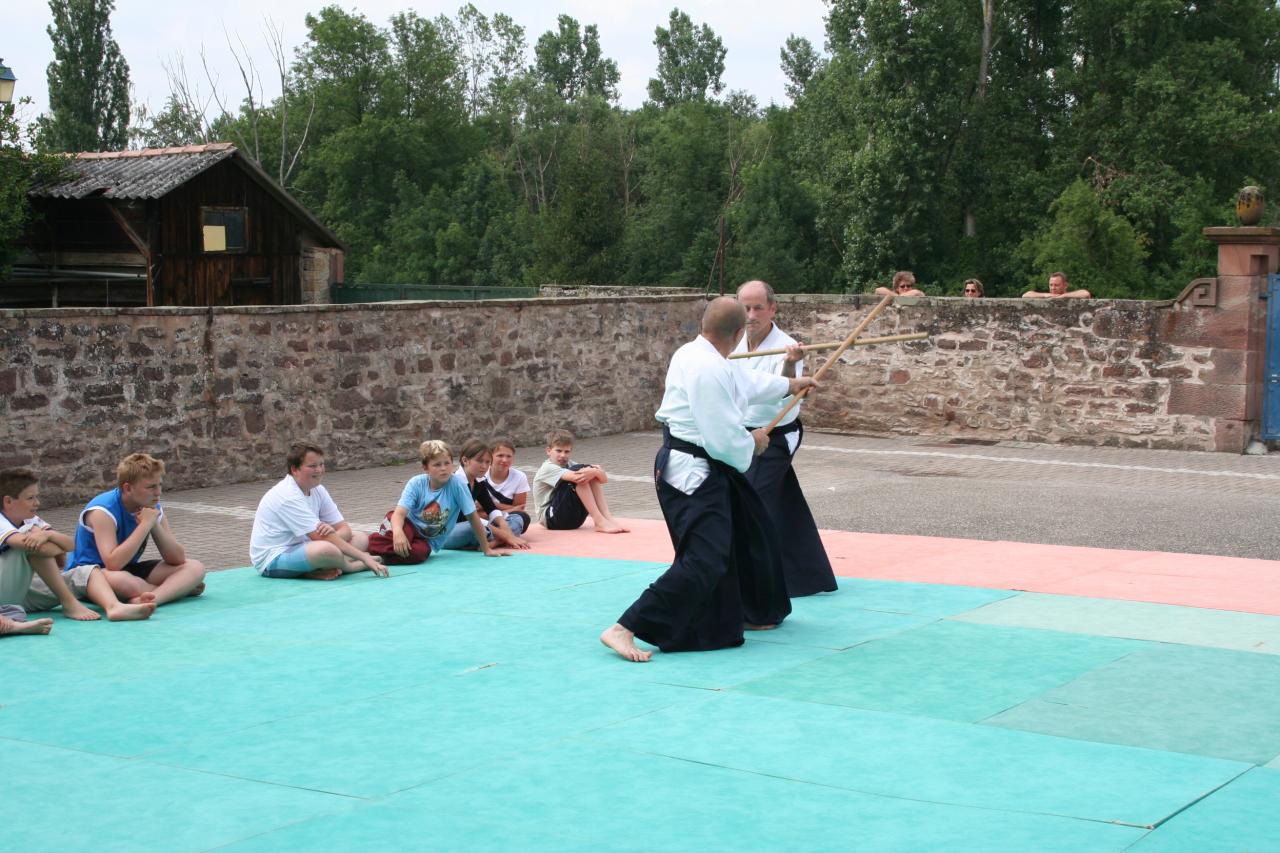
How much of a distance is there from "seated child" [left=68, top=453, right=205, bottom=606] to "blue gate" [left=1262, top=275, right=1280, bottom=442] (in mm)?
11154

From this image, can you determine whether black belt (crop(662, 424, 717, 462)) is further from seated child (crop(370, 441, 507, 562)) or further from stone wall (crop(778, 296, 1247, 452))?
stone wall (crop(778, 296, 1247, 452))

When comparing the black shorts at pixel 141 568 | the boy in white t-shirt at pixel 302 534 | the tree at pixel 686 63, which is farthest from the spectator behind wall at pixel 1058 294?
the tree at pixel 686 63

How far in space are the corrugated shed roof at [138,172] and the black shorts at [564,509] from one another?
61.6 feet

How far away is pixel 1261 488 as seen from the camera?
12617 millimetres

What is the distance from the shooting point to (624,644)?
6.48m

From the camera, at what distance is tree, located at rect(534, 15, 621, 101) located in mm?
80750

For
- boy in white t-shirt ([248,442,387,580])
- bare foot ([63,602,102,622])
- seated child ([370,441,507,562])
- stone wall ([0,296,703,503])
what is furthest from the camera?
Result: stone wall ([0,296,703,503])

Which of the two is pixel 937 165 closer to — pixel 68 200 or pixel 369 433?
pixel 68 200

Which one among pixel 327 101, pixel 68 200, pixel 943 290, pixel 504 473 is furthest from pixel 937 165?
pixel 504 473

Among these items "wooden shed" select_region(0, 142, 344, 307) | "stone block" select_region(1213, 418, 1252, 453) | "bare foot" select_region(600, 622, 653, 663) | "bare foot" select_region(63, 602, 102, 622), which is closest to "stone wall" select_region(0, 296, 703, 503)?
"bare foot" select_region(63, 602, 102, 622)

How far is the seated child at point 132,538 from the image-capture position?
7.58 meters

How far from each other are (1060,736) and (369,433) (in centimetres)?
1020

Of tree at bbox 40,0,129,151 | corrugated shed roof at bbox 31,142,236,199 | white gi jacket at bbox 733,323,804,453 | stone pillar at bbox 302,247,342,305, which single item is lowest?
white gi jacket at bbox 733,323,804,453

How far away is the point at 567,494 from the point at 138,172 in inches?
797
